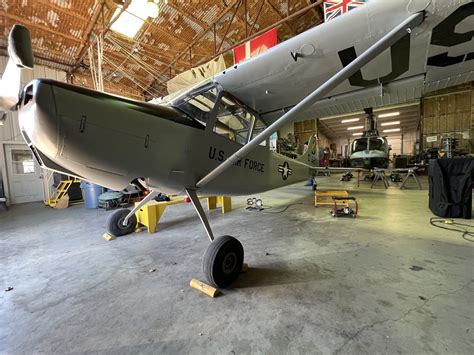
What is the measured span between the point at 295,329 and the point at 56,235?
438cm

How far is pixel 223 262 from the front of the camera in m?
1.95

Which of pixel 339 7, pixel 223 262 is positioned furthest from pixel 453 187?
pixel 223 262

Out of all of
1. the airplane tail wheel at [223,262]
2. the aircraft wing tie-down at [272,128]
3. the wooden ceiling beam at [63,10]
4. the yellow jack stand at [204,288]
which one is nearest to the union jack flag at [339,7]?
the aircraft wing tie-down at [272,128]

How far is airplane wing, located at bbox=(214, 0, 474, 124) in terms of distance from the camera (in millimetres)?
1737

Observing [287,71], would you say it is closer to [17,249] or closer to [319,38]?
[319,38]

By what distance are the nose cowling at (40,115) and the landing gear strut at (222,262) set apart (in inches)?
60.1

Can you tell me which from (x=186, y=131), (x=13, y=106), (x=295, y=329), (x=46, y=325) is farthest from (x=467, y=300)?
(x=13, y=106)

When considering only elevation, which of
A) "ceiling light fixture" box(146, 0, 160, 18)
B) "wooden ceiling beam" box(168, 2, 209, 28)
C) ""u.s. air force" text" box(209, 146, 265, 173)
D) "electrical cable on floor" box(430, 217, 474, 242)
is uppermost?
"wooden ceiling beam" box(168, 2, 209, 28)

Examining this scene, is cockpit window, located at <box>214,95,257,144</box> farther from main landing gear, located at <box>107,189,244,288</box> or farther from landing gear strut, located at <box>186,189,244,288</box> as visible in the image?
landing gear strut, located at <box>186,189,244,288</box>

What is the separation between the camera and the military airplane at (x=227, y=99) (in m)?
1.56

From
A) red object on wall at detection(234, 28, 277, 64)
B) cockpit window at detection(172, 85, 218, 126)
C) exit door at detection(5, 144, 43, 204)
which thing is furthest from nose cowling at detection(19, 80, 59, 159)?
exit door at detection(5, 144, 43, 204)

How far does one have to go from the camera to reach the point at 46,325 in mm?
1520

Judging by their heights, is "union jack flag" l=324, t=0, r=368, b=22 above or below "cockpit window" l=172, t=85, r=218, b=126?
above

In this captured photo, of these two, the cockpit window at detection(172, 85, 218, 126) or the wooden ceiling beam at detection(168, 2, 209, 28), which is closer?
the cockpit window at detection(172, 85, 218, 126)
